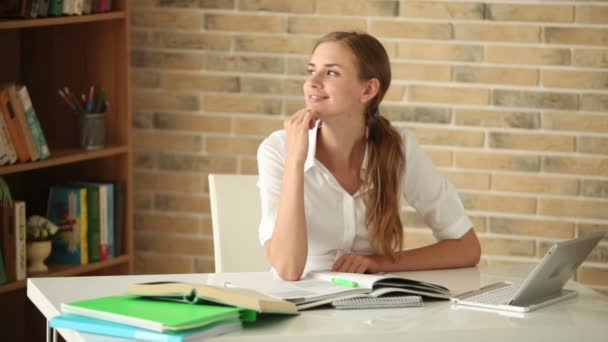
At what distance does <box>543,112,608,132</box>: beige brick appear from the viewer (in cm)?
369

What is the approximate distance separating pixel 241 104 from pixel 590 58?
4.32 feet

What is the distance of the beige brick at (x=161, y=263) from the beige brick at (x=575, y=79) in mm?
1563

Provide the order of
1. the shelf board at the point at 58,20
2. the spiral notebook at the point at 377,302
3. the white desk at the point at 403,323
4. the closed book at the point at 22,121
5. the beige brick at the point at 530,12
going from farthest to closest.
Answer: the beige brick at the point at 530,12 → the closed book at the point at 22,121 → the shelf board at the point at 58,20 → the spiral notebook at the point at 377,302 → the white desk at the point at 403,323

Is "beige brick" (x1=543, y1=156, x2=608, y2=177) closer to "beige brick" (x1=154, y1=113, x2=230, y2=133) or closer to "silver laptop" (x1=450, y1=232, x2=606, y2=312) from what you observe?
"beige brick" (x1=154, y1=113, x2=230, y2=133)

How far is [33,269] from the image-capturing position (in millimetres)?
3379

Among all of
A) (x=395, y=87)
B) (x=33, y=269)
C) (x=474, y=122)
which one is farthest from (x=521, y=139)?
(x=33, y=269)

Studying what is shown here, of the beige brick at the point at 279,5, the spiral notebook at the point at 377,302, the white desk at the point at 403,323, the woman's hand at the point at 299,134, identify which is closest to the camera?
the white desk at the point at 403,323

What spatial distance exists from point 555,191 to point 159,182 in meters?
1.54

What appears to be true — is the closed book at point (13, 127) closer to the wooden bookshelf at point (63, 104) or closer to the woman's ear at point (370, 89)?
the wooden bookshelf at point (63, 104)

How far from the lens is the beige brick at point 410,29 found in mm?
3779

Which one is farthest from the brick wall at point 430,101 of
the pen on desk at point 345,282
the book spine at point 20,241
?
the pen on desk at point 345,282

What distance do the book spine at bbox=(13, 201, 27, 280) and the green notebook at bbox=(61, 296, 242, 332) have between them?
143 cm

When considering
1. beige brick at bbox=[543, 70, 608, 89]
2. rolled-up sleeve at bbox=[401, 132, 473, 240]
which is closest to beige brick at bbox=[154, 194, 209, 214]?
beige brick at bbox=[543, 70, 608, 89]

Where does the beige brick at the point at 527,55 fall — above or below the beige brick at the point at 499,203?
above
